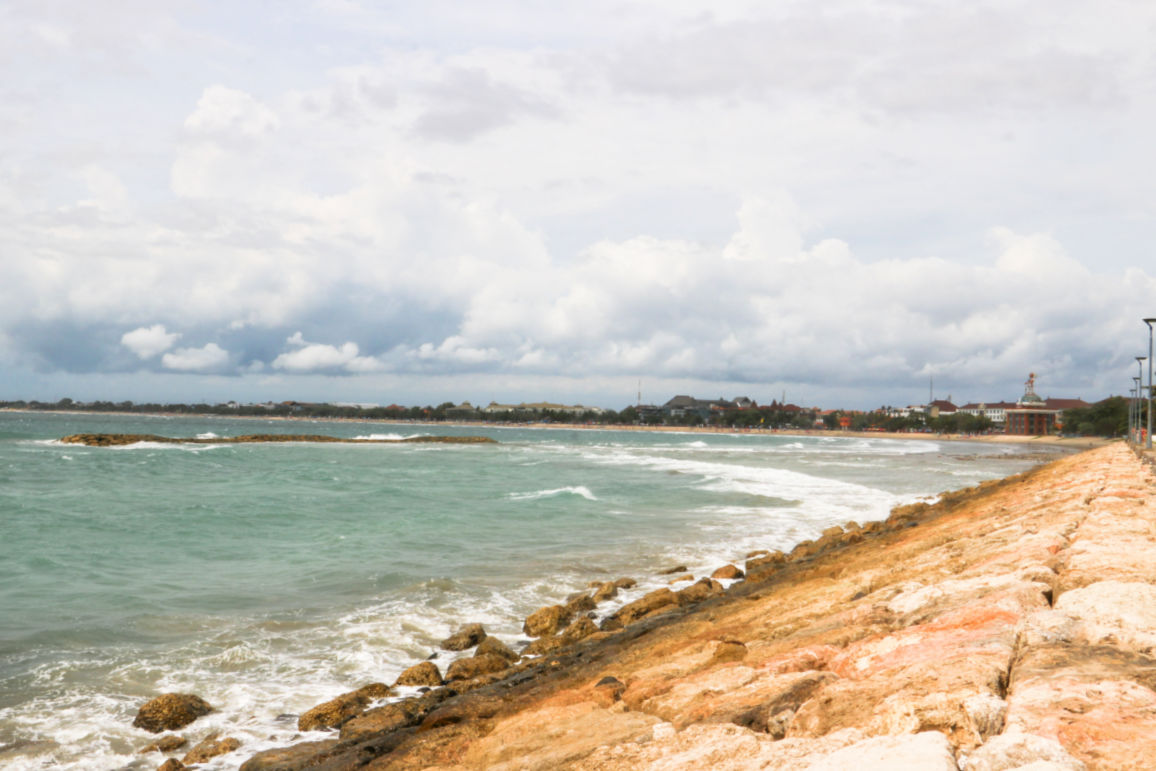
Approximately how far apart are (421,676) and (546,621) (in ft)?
8.51

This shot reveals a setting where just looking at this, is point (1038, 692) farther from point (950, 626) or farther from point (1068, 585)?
point (1068, 585)

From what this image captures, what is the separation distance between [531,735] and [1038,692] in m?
3.11

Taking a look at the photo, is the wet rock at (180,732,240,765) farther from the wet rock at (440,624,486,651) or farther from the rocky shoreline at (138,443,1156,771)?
the wet rock at (440,624,486,651)

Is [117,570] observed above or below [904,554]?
below

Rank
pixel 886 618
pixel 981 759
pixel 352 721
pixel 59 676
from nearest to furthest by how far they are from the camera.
A: 1. pixel 981 759
2. pixel 886 618
3. pixel 352 721
4. pixel 59 676

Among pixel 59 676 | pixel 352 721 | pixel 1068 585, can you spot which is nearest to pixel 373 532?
pixel 59 676

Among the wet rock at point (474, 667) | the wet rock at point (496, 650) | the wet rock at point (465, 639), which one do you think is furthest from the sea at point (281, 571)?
the wet rock at point (474, 667)

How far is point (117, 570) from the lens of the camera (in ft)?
46.5

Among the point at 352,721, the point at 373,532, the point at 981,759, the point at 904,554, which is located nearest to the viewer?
the point at 981,759

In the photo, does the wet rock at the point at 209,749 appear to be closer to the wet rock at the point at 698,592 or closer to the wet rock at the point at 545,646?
the wet rock at the point at 545,646

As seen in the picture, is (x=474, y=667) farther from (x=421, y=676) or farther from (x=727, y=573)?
(x=727, y=573)

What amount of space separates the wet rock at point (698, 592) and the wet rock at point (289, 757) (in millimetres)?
6018

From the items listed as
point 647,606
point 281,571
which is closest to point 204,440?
point 281,571

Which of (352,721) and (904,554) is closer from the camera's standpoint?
(352,721)
